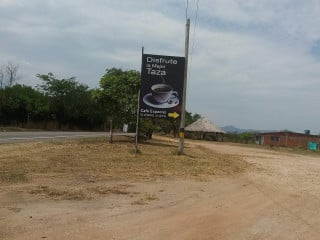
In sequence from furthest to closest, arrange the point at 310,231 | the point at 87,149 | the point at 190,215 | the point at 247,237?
the point at 87,149, the point at 190,215, the point at 310,231, the point at 247,237

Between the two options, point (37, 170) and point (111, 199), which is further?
point (37, 170)

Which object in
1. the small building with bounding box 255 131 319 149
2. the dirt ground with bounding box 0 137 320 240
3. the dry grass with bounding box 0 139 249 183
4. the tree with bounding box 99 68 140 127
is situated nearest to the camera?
the dirt ground with bounding box 0 137 320 240

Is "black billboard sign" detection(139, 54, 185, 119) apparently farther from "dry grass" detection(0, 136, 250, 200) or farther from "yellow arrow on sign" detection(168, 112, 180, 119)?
"dry grass" detection(0, 136, 250, 200)

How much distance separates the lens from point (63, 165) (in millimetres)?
16891

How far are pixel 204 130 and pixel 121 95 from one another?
152ft

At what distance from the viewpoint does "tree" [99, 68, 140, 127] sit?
96.8ft

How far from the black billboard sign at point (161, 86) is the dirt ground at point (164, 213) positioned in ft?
29.5

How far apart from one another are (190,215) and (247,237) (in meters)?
1.63

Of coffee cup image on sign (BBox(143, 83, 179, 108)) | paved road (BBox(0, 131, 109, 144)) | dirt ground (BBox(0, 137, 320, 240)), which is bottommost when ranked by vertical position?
dirt ground (BBox(0, 137, 320, 240))

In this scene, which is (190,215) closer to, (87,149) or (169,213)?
(169,213)

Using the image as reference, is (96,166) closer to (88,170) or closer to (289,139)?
(88,170)

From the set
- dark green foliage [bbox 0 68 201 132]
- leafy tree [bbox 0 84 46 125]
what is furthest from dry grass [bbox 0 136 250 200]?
leafy tree [bbox 0 84 46 125]

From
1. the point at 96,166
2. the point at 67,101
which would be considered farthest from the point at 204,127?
the point at 96,166

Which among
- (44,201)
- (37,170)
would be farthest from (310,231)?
(37,170)
